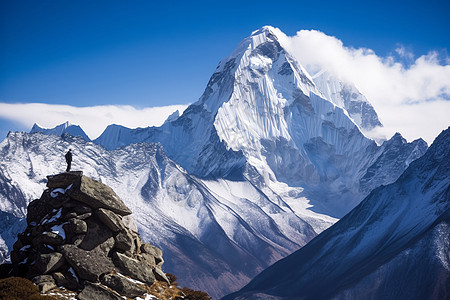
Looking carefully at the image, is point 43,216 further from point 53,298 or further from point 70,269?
point 53,298

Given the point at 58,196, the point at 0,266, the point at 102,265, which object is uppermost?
the point at 58,196

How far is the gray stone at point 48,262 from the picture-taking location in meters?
48.4

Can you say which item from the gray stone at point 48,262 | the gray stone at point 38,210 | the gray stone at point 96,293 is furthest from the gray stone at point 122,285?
the gray stone at point 38,210

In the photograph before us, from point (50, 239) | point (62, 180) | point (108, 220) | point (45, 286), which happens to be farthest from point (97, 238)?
point (62, 180)

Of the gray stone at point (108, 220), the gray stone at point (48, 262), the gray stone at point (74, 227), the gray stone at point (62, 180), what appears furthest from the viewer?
the gray stone at point (62, 180)

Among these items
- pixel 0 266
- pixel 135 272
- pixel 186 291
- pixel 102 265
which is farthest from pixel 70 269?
pixel 186 291

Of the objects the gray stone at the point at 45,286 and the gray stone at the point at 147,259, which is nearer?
the gray stone at the point at 45,286

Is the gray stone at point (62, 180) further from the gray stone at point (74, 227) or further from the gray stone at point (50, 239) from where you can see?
the gray stone at point (50, 239)

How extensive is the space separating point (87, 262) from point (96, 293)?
3.41m

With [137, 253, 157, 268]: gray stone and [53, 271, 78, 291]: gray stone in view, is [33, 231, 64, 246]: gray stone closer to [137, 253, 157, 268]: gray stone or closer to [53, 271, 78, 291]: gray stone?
[53, 271, 78, 291]: gray stone

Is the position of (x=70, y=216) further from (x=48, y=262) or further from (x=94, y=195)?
(x=48, y=262)

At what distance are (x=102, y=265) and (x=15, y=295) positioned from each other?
346 inches

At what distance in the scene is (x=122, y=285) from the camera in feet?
162

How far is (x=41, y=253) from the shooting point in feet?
165
